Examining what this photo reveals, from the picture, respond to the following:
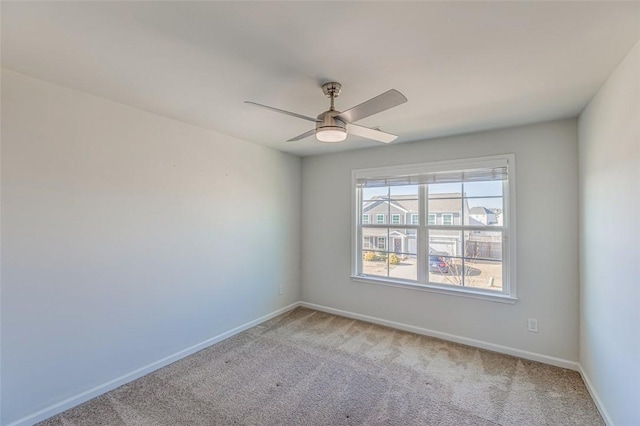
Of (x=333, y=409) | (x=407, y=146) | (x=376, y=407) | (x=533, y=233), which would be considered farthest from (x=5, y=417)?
(x=533, y=233)

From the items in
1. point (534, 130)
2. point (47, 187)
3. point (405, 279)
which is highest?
point (534, 130)

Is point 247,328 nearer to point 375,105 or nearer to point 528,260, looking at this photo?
point 375,105

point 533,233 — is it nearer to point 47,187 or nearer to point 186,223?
point 186,223

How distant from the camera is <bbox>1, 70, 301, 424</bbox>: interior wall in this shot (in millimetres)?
1878

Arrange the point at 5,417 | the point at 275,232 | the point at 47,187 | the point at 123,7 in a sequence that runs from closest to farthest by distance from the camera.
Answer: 1. the point at 123,7
2. the point at 5,417
3. the point at 47,187
4. the point at 275,232

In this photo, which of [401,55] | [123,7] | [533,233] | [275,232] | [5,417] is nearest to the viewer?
[123,7]

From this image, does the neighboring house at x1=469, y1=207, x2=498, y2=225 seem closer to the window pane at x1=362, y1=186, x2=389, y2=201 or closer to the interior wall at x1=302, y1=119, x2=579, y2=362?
the interior wall at x1=302, y1=119, x2=579, y2=362

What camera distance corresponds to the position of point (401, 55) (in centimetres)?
163

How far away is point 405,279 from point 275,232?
1.84 metres

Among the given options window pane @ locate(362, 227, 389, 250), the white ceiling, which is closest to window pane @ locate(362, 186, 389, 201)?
window pane @ locate(362, 227, 389, 250)

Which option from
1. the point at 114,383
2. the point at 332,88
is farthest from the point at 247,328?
the point at 332,88

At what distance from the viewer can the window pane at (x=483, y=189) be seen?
3.01 meters

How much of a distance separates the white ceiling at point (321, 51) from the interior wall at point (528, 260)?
1.61 feet

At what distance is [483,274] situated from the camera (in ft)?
10.1
